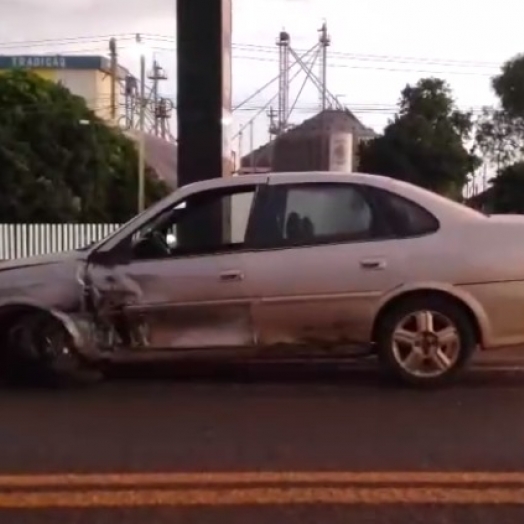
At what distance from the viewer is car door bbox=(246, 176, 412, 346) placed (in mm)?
8867

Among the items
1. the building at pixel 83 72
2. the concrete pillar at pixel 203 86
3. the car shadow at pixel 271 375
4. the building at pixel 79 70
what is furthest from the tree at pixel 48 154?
the building at pixel 79 70

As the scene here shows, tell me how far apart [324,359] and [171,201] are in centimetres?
156

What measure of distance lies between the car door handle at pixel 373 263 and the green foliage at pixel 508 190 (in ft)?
103

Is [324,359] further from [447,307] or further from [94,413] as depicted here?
[94,413]

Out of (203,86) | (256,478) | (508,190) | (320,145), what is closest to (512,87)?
(508,190)

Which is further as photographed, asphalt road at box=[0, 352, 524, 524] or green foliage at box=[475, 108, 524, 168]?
green foliage at box=[475, 108, 524, 168]

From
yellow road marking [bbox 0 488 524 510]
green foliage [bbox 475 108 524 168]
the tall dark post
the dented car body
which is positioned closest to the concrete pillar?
the tall dark post

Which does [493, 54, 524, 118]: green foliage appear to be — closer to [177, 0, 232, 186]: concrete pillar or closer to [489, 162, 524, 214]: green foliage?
[489, 162, 524, 214]: green foliage

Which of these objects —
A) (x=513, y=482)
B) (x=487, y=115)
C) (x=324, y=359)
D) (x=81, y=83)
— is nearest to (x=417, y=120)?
(x=487, y=115)

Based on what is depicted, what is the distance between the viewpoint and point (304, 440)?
7246mm

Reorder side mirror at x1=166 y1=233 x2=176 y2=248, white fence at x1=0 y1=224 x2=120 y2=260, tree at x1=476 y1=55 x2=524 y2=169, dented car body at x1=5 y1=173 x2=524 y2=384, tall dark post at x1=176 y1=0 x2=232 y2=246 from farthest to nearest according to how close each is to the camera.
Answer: tree at x1=476 y1=55 x2=524 y2=169
white fence at x1=0 y1=224 x2=120 y2=260
tall dark post at x1=176 y1=0 x2=232 y2=246
side mirror at x1=166 y1=233 x2=176 y2=248
dented car body at x1=5 y1=173 x2=524 y2=384

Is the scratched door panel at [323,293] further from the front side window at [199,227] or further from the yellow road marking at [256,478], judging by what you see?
the yellow road marking at [256,478]

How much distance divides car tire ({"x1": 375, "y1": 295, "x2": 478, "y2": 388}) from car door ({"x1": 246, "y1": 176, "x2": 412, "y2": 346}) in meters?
0.18

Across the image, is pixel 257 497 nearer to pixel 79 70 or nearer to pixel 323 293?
pixel 323 293
